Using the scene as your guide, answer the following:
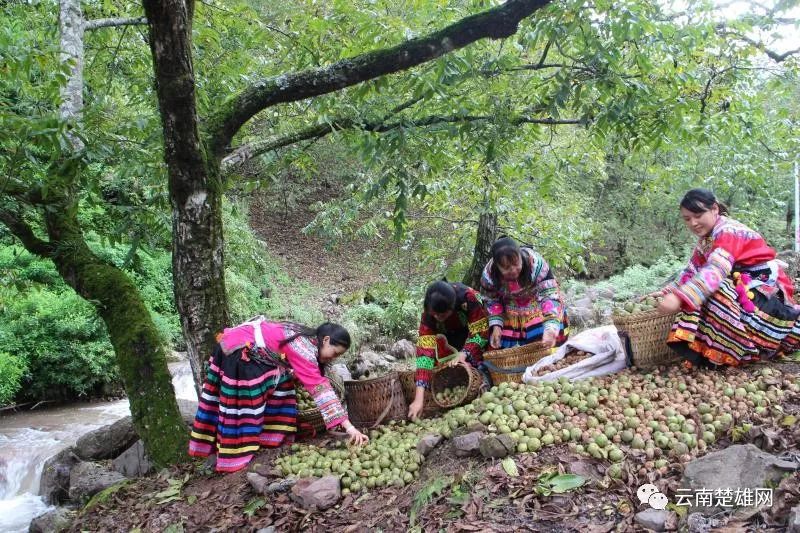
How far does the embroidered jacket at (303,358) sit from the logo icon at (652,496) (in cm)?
188

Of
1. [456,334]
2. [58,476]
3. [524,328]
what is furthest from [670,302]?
[58,476]

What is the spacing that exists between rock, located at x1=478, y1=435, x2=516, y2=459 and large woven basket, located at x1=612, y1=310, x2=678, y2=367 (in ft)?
4.13

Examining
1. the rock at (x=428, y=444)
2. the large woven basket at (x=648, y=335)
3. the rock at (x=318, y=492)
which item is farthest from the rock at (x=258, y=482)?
the large woven basket at (x=648, y=335)

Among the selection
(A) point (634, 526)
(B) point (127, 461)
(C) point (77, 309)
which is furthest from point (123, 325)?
(C) point (77, 309)

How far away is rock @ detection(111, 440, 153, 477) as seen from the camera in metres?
4.92

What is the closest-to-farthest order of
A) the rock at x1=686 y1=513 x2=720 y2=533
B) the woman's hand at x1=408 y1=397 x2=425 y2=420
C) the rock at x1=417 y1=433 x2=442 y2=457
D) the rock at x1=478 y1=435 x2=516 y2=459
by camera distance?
the rock at x1=686 y1=513 x2=720 y2=533
the rock at x1=478 y1=435 x2=516 y2=459
the rock at x1=417 y1=433 x2=442 y2=457
the woman's hand at x1=408 y1=397 x2=425 y2=420

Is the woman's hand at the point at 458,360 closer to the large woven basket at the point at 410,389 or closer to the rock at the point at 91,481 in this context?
the large woven basket at the point at 410,389

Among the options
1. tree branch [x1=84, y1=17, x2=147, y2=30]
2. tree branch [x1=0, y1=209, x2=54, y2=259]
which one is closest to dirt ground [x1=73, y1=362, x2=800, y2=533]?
tree branch [x1=0, y1=209, x2=54, y2=259]

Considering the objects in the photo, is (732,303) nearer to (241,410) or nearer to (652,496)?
(652,496)

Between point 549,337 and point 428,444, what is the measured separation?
1.22m

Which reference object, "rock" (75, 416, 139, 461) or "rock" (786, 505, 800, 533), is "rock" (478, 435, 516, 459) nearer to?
"rock" (786, 505, 800, 533)

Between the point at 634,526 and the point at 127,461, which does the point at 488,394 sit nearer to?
the point at 634,526

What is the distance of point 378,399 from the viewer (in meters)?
4.16

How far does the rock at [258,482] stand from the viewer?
331 cm
